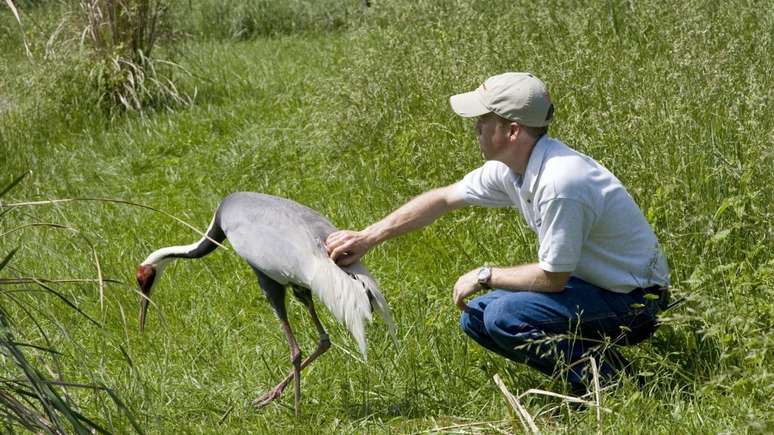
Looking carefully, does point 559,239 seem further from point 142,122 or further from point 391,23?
point 142,122

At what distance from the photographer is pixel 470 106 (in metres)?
3.80

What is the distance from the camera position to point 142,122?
30.8 feet

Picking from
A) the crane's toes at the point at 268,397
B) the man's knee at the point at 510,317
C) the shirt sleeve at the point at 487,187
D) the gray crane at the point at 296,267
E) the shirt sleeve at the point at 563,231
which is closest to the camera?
the shirt sleeve at the point at 563,231

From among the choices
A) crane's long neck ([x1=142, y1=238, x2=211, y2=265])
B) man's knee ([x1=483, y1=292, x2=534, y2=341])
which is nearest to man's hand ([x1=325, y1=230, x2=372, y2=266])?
man's knee ([x1=483, y1=292, x2=534, y2=341])

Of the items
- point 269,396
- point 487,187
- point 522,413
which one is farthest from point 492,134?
point 269,396

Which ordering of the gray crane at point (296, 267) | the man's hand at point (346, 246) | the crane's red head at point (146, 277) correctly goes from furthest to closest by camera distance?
1. the crane's red head at point (146, 277)
2. the man's hand at point (346, 246)
3. the gray crane at point (296, 267)

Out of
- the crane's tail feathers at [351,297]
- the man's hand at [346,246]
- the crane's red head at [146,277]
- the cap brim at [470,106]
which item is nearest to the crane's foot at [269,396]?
the crane's tail feathers at [351,297]

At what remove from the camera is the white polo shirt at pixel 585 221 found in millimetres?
3559

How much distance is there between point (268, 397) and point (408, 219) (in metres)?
0.94

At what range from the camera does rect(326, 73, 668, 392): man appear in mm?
3586

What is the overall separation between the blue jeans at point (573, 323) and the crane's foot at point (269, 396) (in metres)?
0.98

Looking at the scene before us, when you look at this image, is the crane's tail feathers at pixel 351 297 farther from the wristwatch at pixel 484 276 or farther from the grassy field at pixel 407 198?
the wristwatch at pixel 484 276

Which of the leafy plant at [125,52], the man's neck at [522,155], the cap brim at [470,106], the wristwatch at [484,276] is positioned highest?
the cap brim at [470,106]

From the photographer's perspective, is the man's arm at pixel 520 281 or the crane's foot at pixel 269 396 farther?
the crane's foot at pixel 269 396
